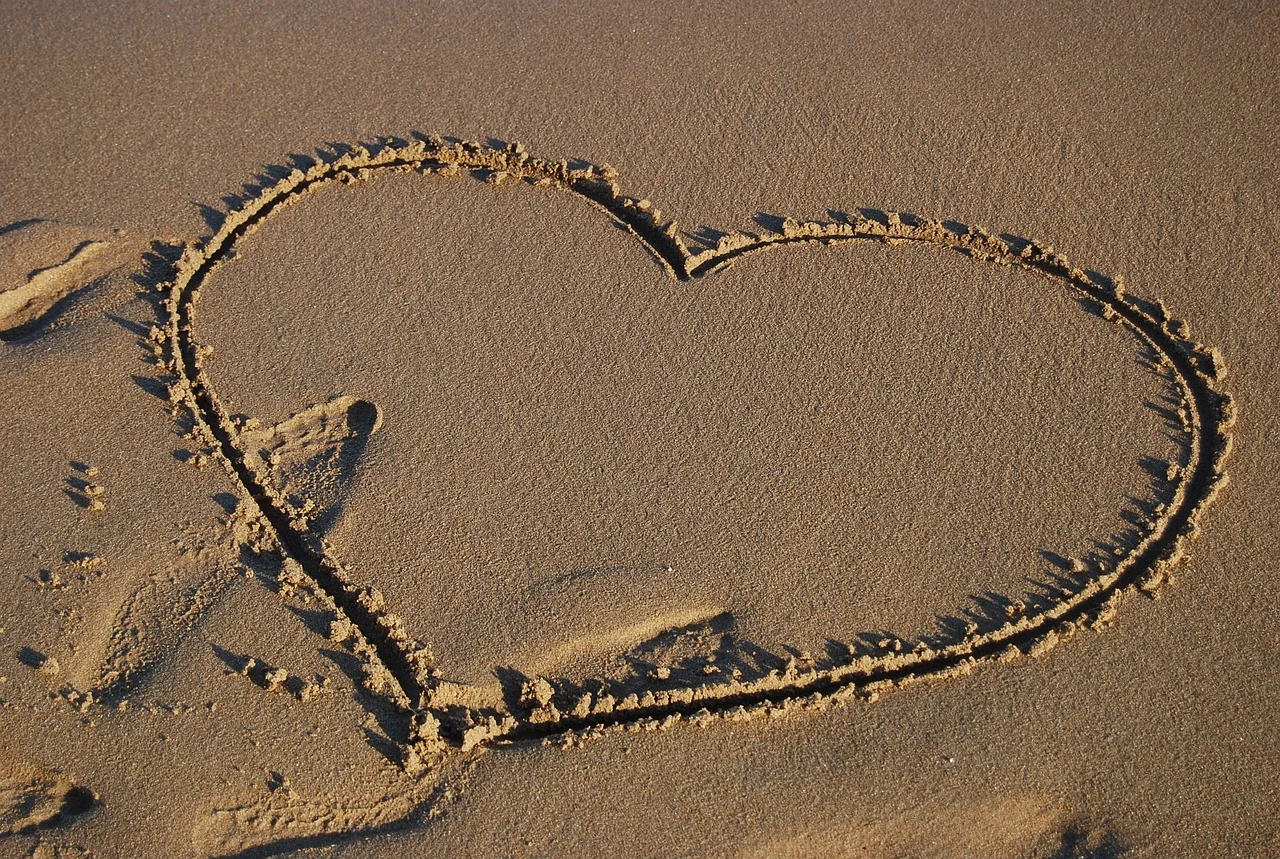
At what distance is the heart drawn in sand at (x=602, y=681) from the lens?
2.85 metres

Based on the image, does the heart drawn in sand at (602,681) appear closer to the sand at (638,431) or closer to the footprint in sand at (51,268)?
the sand at (638,431)

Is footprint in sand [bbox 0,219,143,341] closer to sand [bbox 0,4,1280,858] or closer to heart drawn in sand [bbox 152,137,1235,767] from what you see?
sand [bbox 0,4,1280,858]

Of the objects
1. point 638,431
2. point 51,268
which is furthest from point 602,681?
point 51,268

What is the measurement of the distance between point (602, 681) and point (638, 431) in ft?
2.73

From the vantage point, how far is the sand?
2760 millimetres

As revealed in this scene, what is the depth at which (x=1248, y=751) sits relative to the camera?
283cm

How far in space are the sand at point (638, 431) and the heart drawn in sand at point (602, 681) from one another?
16 mm

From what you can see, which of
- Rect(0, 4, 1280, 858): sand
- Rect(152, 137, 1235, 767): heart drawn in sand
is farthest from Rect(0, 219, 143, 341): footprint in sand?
Rect(152, 137, 1235, 767): heart drawn in sand

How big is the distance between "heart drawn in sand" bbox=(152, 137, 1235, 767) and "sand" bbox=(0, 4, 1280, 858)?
0.02 metres

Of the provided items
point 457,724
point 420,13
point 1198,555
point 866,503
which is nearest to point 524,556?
point 457,724

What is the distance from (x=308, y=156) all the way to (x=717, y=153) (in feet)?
5.00

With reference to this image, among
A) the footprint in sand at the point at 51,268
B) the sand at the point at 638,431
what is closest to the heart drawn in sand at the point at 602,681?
the sand at the point at 638,431

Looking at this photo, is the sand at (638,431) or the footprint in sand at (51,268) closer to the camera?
the sand at (638,431)

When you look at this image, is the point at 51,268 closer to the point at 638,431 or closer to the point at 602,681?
the point at 638,431
